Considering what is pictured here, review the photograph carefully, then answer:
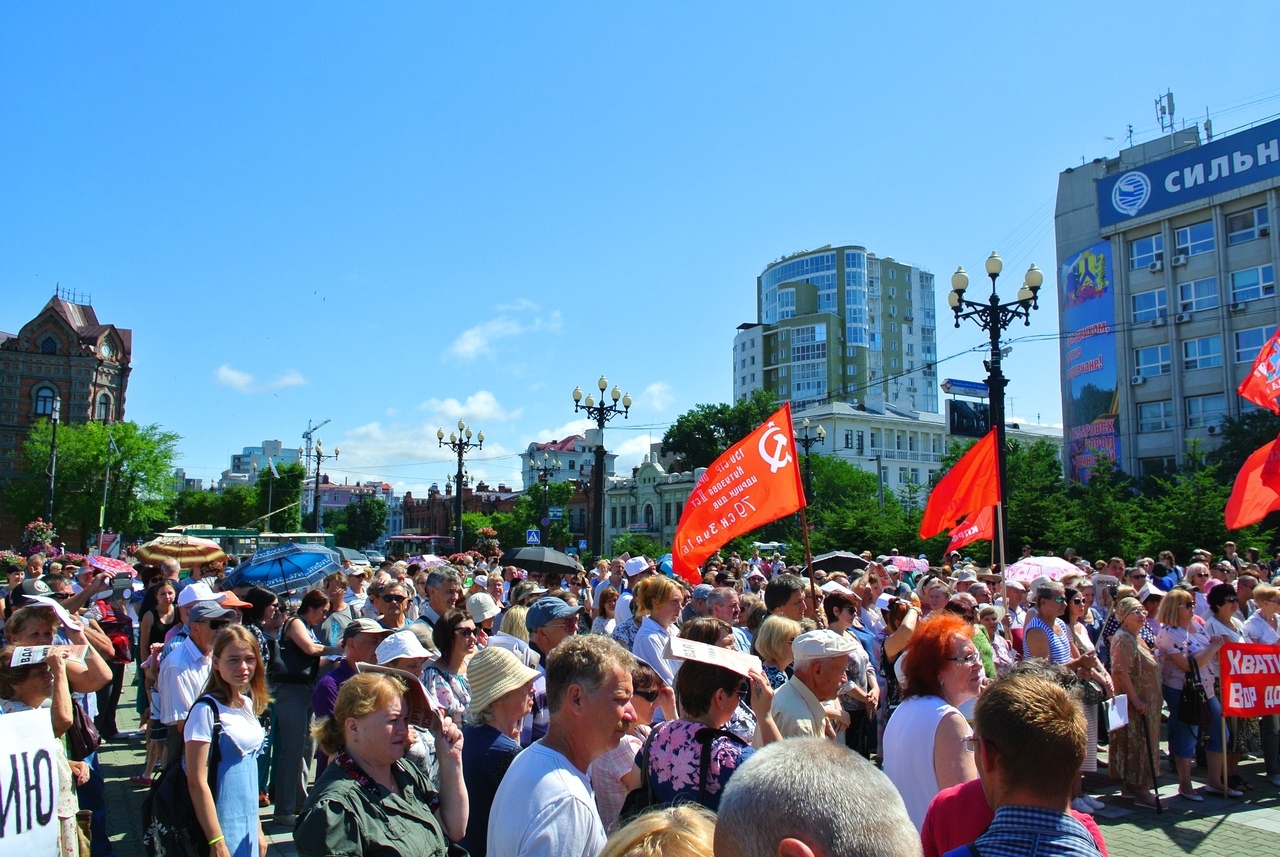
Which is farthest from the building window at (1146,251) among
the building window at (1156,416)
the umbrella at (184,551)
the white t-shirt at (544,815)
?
the white t-shirt at (544,815)

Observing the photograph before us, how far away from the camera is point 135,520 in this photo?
6538 centimetres

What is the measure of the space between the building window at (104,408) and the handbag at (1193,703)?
284 feet

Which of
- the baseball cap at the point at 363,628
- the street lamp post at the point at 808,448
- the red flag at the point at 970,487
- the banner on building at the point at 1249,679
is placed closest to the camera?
the baseball cap at the point at 363,628

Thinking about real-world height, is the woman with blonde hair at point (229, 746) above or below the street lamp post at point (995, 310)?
below

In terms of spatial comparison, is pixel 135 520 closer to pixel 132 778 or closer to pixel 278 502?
pixel 278 502

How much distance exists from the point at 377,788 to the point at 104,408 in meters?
88.6

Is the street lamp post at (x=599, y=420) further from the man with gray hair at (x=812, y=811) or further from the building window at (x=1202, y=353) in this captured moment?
the building window at (x=1202, y=353)

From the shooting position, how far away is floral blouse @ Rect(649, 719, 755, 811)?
3.46 metres

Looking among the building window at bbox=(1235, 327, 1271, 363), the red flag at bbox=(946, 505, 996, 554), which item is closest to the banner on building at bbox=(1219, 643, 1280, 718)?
the red flag at bbox=(946, 505, 996, 554)

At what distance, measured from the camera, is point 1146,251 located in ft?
165

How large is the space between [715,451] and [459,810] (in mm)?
82058

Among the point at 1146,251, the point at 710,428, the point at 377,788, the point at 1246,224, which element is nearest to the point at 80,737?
the point at 377,788

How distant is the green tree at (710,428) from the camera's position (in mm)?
85812

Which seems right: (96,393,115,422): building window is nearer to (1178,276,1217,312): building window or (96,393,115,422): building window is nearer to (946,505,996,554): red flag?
(1178,276,1217,312): building window
